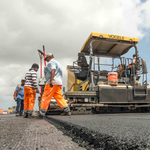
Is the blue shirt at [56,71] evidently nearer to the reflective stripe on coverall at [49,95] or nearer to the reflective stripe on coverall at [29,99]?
the reflective stripe on coverall at [49,95]

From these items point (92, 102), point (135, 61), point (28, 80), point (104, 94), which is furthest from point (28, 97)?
point (135, 61)

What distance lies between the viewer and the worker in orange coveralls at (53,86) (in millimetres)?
4398

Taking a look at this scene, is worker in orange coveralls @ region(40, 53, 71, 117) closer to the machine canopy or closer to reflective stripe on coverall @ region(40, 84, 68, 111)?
reflective stripe on coverall @ region(40, 84, 68, 111)

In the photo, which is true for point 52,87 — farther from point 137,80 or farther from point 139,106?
point 137,80

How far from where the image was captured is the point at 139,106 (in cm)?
642

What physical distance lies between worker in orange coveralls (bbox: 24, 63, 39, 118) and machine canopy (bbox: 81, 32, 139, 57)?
3016 millimetres

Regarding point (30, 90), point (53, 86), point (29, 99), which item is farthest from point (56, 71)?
point (29, 99)

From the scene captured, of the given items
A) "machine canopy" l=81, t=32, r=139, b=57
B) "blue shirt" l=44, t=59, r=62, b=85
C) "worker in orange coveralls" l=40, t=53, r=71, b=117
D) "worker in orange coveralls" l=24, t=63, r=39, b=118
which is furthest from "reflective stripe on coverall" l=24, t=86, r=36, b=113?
"machine canopy" l=81, t=32, r=139, b=57

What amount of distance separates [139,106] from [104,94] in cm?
142

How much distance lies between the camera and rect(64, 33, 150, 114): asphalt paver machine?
604 cm

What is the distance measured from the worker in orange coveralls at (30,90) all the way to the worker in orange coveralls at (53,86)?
2.00 ft

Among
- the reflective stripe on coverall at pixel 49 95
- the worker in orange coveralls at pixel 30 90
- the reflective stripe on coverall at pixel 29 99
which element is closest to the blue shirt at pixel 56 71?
the reflective stripe on coverall at pixel 49 95

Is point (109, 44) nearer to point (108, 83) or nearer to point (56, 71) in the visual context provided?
point (108, 83)

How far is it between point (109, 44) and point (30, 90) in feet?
14.8
